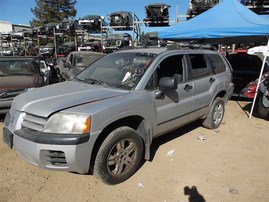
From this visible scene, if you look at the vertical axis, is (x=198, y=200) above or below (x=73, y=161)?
below

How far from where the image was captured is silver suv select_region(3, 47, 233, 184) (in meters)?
2.71

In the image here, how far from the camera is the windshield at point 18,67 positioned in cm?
684

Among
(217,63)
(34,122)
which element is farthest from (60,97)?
(217,63)

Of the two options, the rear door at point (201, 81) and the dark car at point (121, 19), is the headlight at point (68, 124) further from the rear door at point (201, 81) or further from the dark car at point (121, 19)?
the dark car at point (121, 19)

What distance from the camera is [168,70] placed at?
4.04m

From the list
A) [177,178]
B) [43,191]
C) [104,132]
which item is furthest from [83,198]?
[177,178]

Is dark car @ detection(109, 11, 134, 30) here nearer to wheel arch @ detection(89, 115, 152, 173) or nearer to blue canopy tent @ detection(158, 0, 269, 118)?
blue canopy tent @ detection(158, 0, 269, 118)

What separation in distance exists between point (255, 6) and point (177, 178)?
12.9 meters

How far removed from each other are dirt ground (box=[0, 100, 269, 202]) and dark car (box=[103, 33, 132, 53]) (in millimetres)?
12925

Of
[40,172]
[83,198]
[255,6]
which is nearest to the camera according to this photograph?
[83,198]

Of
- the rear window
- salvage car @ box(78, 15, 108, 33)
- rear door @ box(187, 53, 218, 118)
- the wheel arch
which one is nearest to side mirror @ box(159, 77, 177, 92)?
the wheel arch

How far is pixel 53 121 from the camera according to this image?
8.91ft

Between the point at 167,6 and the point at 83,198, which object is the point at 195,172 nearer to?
the point at 83,198

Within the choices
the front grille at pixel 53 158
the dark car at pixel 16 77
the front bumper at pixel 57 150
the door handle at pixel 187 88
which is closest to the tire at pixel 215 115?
the door handle at pixel 187 88
